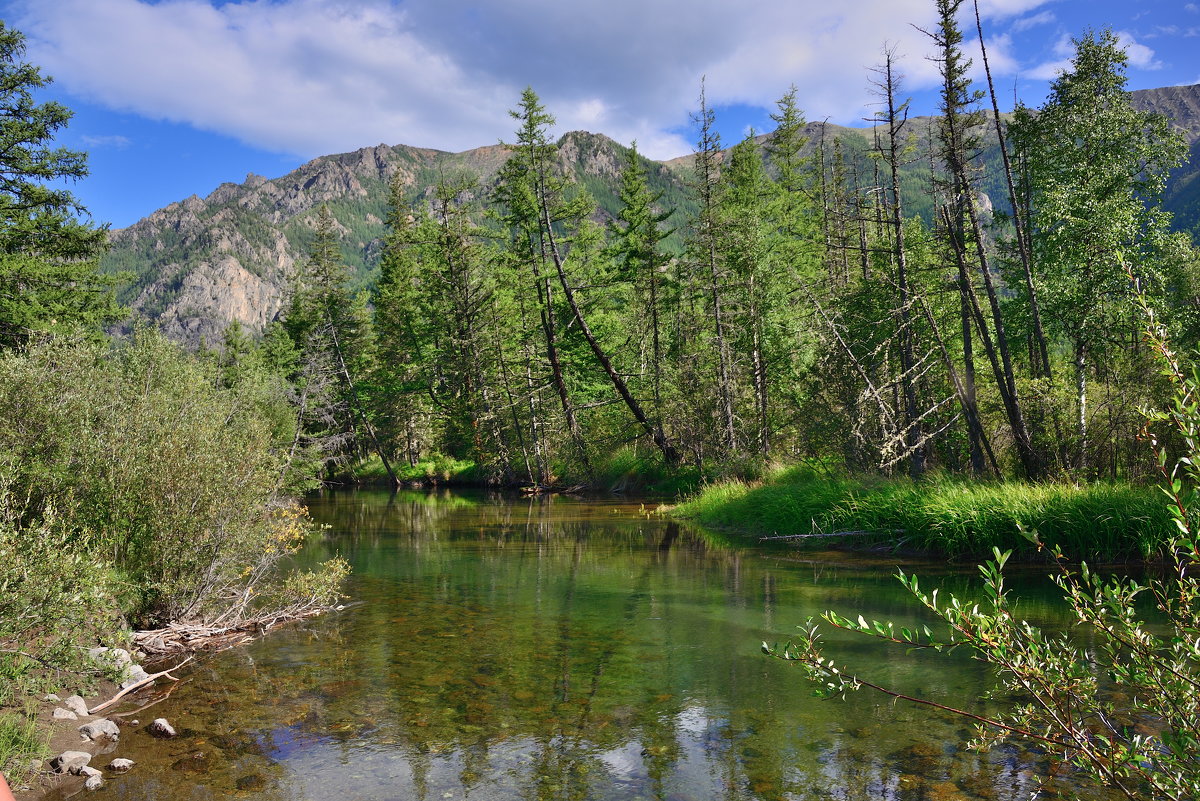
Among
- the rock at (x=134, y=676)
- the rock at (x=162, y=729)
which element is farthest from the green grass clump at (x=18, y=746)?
the rock at (x=134, y=676)

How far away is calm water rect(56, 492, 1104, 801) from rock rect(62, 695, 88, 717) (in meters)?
0.54

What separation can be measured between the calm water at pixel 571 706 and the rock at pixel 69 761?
0.38 metres

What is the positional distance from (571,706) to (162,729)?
13.3 ft

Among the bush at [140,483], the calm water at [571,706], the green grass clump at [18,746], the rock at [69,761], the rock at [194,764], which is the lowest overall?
the calm water at [571,706]

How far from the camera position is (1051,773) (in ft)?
19.8

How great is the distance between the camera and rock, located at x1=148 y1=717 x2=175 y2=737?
7324 millimetres

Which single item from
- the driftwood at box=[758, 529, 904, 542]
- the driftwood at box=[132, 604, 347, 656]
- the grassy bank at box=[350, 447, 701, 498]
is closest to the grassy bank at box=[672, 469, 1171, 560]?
the driftwood at box=[758, 529, 904, 542]

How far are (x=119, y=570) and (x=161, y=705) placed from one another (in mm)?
2216

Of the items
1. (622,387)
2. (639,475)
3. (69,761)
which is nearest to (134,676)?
(69,761)

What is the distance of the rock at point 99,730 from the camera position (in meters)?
7.18

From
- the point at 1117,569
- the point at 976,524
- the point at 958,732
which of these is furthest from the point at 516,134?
the point at 958,732

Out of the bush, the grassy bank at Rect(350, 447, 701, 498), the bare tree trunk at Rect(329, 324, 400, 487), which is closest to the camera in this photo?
the bush

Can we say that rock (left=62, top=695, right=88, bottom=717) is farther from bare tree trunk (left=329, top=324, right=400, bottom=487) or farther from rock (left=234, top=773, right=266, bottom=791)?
bare tree trunk (left=329, top=324, right=400, bottom=487)

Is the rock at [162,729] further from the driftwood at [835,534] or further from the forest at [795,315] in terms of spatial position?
the driftwood at [835,534]
